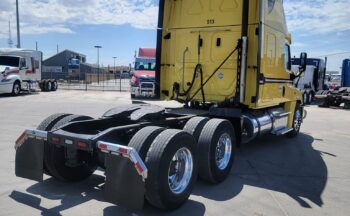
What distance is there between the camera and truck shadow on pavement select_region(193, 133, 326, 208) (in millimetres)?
4958

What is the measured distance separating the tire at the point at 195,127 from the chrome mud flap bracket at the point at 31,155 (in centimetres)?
209

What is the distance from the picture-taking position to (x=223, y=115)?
258 inches

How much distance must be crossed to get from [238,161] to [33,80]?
71.5ft

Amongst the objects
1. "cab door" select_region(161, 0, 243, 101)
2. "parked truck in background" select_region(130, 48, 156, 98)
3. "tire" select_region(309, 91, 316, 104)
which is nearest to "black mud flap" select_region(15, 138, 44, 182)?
"cab door" select_region(161, 0, 243, 101)

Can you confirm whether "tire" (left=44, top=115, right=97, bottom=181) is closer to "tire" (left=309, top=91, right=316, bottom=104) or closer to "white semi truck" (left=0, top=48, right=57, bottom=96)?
"white semi truck" (left=0, top=48, right=57, bottom=96)

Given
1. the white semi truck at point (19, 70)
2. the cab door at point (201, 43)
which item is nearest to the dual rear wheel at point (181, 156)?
the cab door at point (201, 43)

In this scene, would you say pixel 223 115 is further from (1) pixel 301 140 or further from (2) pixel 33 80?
(2) pixel 33 80

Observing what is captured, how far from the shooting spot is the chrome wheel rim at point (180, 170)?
437cm

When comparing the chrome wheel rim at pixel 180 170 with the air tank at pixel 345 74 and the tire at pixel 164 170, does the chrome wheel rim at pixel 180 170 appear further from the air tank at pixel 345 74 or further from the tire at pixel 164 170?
the air tank at pixel 345 74

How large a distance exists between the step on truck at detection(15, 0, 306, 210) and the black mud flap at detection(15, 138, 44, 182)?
13 millimetres

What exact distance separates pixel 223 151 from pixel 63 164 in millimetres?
2527

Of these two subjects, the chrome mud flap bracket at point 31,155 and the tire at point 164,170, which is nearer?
the tire at point 164,170

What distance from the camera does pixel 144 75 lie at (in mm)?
21953

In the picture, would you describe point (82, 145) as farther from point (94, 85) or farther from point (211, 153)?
point (94, 85)
